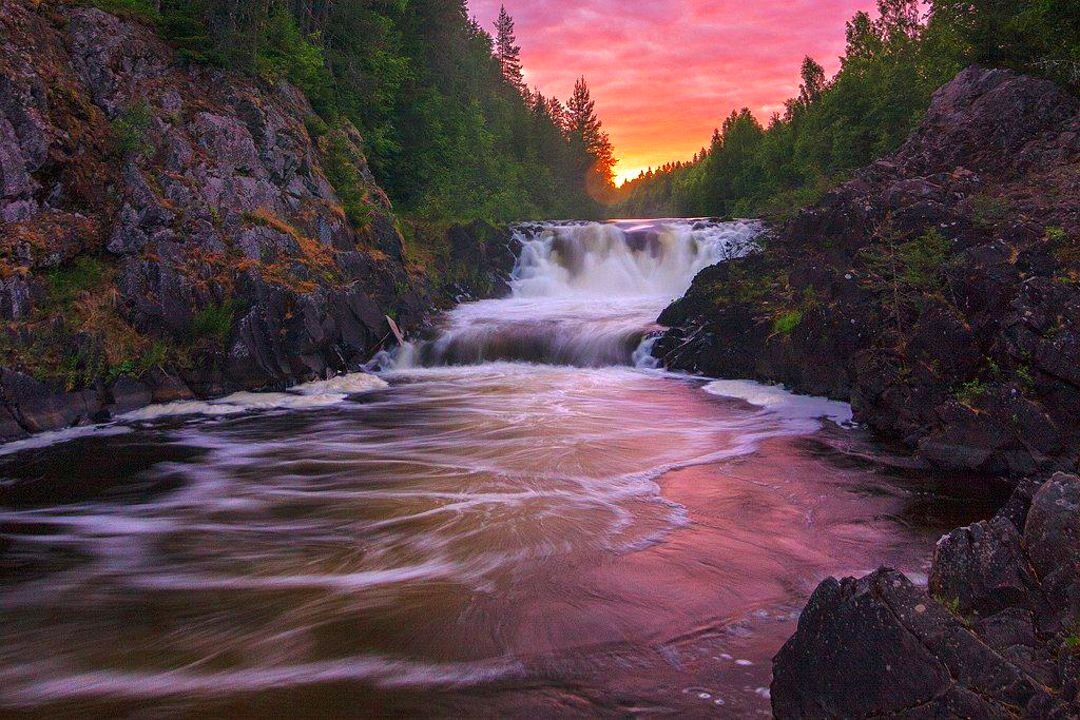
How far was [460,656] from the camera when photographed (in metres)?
5.05

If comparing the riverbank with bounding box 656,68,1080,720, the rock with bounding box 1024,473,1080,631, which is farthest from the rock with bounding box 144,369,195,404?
the rock with bounding box 1024,473,1080,631

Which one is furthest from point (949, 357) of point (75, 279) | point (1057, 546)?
point (75, 279)

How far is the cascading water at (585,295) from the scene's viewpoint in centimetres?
2094

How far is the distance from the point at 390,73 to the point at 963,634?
29.9m

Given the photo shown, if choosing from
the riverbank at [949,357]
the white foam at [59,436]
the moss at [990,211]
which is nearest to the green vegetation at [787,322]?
the riverbank at [949,357]

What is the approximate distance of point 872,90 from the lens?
1609 inches

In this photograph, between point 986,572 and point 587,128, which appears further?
point 587,128

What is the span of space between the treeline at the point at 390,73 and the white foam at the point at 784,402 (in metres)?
15.2

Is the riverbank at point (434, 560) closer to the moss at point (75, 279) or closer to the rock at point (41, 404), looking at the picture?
the rock at point (41, 404)

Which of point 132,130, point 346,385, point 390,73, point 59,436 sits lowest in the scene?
point 346,385

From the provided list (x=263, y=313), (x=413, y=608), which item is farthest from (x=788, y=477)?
(x=263, y=313)

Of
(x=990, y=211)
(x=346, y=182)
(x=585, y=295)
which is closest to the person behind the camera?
(x=990, y=211)

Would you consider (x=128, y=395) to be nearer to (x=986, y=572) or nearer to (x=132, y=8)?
(x=132, y=8)

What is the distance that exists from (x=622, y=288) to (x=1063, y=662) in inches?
1168
